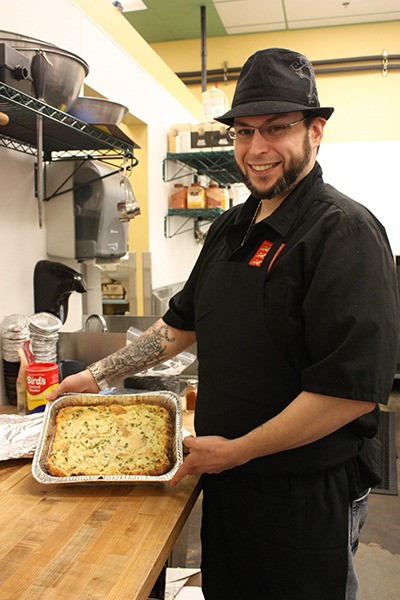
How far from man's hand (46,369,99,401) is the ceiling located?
4165mm

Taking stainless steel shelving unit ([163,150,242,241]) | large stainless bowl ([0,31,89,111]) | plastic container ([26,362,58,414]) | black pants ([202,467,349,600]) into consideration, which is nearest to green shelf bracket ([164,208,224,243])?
stainless steel shelving unit ([163,150,242,241])

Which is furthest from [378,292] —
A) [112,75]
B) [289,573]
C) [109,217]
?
[112,75]

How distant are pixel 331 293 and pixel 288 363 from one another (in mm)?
197

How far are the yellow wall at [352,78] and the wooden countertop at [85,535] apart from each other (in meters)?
5.05

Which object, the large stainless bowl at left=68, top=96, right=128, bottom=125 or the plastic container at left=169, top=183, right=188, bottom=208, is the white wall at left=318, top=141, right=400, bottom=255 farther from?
the large stainless bowl at left=68, top=96, right=128, bottom=125

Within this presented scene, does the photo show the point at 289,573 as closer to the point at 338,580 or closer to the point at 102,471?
the point at 338,580

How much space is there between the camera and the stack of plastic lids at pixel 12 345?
2057 millimetres

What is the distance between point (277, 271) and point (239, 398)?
0.31m

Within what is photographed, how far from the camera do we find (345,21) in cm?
544

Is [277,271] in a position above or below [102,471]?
above

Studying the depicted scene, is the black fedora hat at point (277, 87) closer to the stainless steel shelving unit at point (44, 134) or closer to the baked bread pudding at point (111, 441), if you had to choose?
the stainless steel shelving unit at point (44, 134)

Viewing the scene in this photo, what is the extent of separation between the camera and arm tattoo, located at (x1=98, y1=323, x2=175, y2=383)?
1676 millimetres

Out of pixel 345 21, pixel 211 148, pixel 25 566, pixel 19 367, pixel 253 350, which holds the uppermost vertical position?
pixel 345 21

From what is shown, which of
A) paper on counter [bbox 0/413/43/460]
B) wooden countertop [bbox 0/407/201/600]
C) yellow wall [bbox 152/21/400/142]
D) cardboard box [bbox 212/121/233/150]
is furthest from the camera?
yellow wall [bbox 152/21/400/142]
